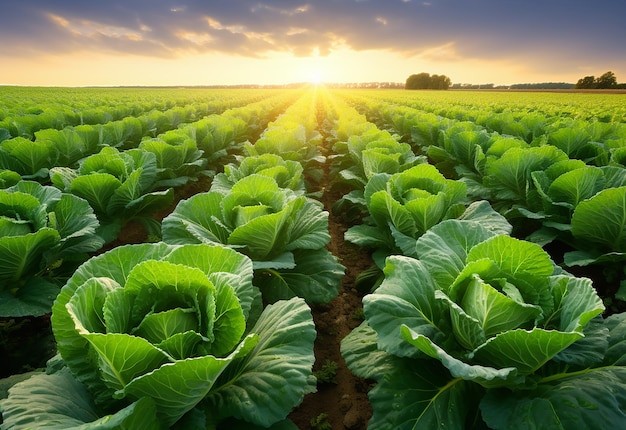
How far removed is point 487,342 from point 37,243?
296 cm

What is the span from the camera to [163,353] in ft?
4.69

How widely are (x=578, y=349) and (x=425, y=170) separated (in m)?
2.06

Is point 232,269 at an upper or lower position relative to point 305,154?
upper

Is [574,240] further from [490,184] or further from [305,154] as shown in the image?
[305,154]

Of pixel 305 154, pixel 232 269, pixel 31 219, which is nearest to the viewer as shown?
pixel 232 269

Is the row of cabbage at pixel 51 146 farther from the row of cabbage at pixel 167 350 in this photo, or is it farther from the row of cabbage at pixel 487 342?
the row of cabbage at pixel 487 342

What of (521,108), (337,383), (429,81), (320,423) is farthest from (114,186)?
(429,81)

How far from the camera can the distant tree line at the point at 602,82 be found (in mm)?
59781

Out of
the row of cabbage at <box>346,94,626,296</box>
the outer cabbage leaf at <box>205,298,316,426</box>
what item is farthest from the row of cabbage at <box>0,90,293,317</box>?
the row of cabbage at <box>346,94,626,296</box>

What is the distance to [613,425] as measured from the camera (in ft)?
5.09

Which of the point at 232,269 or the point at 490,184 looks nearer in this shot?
the point at 232,269

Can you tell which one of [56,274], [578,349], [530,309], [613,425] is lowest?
[56,274]

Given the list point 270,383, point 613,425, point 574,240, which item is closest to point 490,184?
point 574,240

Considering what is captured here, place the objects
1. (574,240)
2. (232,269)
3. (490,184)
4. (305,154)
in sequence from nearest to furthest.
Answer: (232,269), (574,240), (490,184), (305,154)
